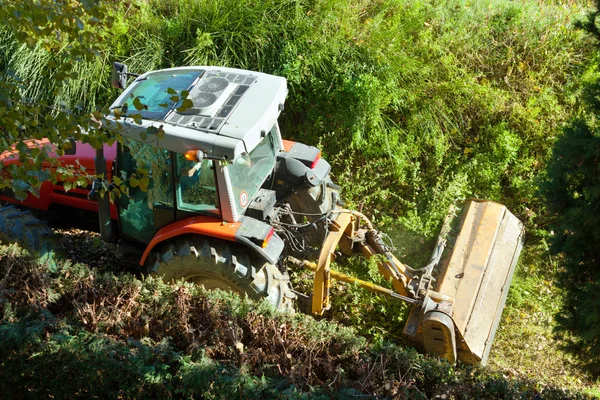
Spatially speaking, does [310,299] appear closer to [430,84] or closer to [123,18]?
[430,84]

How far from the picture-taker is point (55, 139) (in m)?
3.89

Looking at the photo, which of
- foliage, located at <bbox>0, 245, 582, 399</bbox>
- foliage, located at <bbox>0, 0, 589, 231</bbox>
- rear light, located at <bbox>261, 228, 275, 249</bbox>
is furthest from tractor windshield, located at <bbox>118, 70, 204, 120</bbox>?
foliage, located at <bbox>0, 0, 589, 231</bbox>

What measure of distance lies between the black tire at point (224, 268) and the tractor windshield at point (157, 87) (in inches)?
45.3

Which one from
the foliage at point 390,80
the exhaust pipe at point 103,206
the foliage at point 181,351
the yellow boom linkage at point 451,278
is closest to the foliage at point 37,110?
the exhaust pipe at point 103,206

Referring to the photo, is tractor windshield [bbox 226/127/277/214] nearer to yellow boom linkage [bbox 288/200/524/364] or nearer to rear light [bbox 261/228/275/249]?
rear light [bbox 261/228/275/249]

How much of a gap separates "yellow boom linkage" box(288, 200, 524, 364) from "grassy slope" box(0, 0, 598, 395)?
0.85 meters

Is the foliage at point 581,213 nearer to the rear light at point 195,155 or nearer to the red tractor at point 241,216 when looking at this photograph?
the red tractor at point 241,216

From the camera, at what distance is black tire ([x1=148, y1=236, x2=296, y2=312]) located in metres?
4.97

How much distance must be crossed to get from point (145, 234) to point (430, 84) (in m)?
4.22

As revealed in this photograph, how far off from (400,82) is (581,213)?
14.2ft

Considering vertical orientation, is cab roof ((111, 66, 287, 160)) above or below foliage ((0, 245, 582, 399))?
above

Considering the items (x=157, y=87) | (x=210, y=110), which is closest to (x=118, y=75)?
(x=157, y=87)

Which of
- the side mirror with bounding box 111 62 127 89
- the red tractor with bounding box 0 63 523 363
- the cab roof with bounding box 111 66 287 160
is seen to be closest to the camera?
the cab roof with bounding box 111 66 287 160

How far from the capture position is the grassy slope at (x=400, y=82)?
7.37m
